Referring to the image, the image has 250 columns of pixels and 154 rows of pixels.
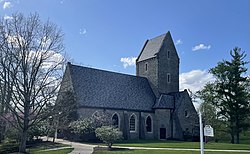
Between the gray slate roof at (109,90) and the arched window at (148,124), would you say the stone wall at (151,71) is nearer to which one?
the gray slate roof at (109,90)

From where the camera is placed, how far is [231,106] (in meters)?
44.0

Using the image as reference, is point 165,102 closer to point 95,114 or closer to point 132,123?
point 132,123

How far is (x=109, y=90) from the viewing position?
149 feet

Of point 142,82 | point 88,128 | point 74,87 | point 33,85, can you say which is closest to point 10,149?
point 33,85

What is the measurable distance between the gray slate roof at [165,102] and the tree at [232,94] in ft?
20.6

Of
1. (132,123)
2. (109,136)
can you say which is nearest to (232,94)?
(132,123)

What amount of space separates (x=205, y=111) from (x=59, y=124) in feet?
83.9

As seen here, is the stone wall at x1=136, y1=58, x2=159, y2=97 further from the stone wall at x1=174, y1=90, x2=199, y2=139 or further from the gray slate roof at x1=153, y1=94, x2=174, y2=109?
the stone wall at x1=174, y1=90, x2=199, y2=139

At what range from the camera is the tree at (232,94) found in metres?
43.7

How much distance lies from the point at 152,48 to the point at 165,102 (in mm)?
11870

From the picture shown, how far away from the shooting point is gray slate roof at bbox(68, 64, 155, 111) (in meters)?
41.8

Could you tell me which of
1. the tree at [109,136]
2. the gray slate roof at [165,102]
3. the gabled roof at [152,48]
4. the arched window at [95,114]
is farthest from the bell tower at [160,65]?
the tree at [109,136]

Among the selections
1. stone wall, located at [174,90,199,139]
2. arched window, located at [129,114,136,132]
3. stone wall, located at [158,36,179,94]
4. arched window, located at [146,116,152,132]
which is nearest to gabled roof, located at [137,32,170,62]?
stone wall, located at [158,36,179,94]

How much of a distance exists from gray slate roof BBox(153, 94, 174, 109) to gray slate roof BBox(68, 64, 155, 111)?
3.79ft
